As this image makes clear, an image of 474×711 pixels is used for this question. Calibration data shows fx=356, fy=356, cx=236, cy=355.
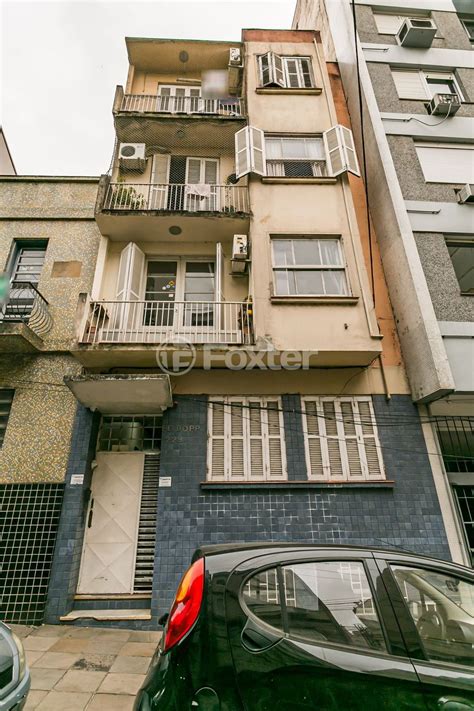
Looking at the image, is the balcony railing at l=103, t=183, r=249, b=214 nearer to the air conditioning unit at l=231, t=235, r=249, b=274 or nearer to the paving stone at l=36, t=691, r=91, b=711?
the air conditioning unit at l=231, t=235, r=249, b=274

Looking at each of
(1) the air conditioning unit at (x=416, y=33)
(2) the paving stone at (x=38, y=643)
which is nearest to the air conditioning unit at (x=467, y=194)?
(1) the air conditioning unit at (x=416, y=33)

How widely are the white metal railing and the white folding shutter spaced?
4.26 meters

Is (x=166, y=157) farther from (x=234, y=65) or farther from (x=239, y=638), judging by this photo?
(x=239, y=638)

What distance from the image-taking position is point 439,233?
7852 mm

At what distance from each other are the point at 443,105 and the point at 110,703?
504 inches

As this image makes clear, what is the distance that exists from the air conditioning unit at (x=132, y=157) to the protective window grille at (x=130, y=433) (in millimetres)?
6436

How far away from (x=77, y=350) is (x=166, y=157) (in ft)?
20.6

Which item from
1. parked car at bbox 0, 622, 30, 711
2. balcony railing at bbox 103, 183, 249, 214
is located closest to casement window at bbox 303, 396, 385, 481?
parked car at bbox 0, 622, 30, 711

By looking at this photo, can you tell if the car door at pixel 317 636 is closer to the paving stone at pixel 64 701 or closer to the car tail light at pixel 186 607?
the car tail light at pixel 186 607

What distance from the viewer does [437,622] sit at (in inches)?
83.7

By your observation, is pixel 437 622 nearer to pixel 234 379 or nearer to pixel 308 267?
pixel 234 379

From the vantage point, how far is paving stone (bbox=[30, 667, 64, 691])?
144 inches

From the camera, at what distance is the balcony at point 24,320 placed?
6.84 metres

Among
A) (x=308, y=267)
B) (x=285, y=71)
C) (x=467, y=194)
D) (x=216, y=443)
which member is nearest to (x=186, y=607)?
(x=216, y=443)
